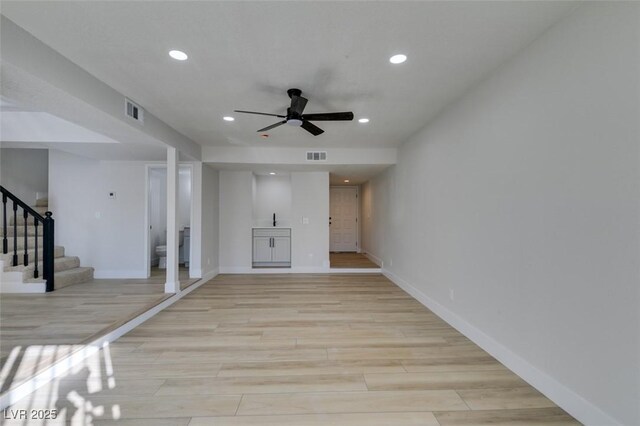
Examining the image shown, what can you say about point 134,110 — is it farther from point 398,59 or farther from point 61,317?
point 398,59

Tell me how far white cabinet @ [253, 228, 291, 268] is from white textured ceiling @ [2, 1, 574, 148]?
3501 mm

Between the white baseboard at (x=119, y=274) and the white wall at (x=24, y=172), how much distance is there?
225cm

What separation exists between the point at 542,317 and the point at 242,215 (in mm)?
5286

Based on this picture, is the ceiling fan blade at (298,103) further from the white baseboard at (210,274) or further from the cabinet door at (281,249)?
the cabinet door at (281,249)

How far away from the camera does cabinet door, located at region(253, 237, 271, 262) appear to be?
6.23 meters

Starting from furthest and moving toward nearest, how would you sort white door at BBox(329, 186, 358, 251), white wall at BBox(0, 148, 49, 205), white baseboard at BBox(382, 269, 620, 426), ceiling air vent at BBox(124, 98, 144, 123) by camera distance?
white door at BBox(329, 186, 358, 251), white wall at BBox(0, 148, 49, 205), ceiling air vent at BBox(124, 98, 144, 123), white baseboard at BBox(382, 269, 620, 426)

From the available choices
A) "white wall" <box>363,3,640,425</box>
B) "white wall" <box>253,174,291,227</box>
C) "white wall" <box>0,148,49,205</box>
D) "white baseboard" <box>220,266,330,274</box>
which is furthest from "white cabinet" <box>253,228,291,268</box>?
"white wall" <box>0,148,49,205</box>

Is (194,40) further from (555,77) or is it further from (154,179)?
(154,179)

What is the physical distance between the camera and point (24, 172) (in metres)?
5.59

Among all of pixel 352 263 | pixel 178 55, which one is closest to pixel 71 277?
pixel 178 55

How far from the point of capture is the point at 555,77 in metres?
1.83

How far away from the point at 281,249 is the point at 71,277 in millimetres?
3746

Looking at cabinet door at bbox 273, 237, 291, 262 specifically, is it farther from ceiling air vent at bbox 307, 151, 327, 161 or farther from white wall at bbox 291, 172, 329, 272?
ceiling air vent at bbox 307, 151, 327, 161

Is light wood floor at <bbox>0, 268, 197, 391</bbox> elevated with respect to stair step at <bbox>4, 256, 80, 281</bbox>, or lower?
lower
